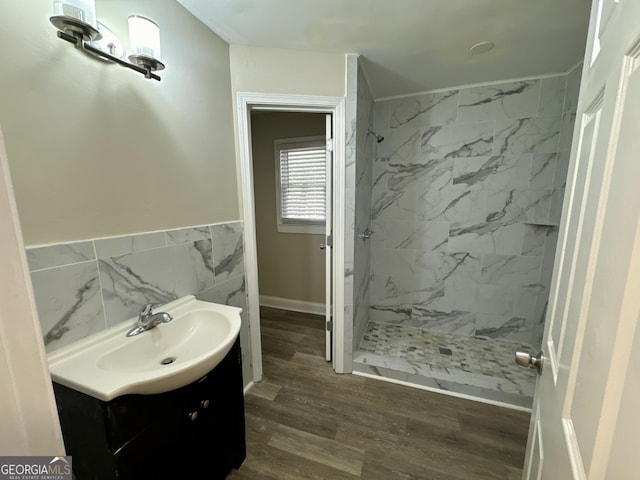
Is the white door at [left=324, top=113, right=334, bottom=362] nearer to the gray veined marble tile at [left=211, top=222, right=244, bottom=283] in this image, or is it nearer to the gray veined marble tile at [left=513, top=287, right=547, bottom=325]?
the gray veined marble tile at [left=211, top=222, right=244, bottom=283]

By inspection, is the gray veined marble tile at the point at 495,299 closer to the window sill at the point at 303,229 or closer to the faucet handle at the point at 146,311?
the window sill at the point at 303,229

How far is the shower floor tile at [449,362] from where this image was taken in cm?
175

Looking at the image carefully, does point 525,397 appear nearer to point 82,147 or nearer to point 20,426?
point 20,426

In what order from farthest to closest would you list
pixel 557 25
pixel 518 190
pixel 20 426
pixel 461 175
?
pixel 461 175, pixel 518 190, pixel 557 25, pixel 20 426

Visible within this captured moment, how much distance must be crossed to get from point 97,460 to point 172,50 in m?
1.67

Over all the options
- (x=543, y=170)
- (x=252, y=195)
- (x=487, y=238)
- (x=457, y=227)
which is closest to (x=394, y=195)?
(x=457, y=227)

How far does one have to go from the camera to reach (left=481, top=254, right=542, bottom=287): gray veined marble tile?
7.08ft

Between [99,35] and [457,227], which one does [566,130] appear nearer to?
[457,227]

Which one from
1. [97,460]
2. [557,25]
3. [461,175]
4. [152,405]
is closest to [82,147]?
[152,405]

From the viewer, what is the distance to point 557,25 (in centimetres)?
137

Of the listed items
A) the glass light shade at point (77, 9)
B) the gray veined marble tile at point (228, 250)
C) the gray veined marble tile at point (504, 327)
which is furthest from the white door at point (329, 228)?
the gray veined marble tile at point (504, 327)

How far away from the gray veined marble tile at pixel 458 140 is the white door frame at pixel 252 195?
3.49 feet

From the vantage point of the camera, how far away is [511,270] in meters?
2.22

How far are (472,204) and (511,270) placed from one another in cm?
68
